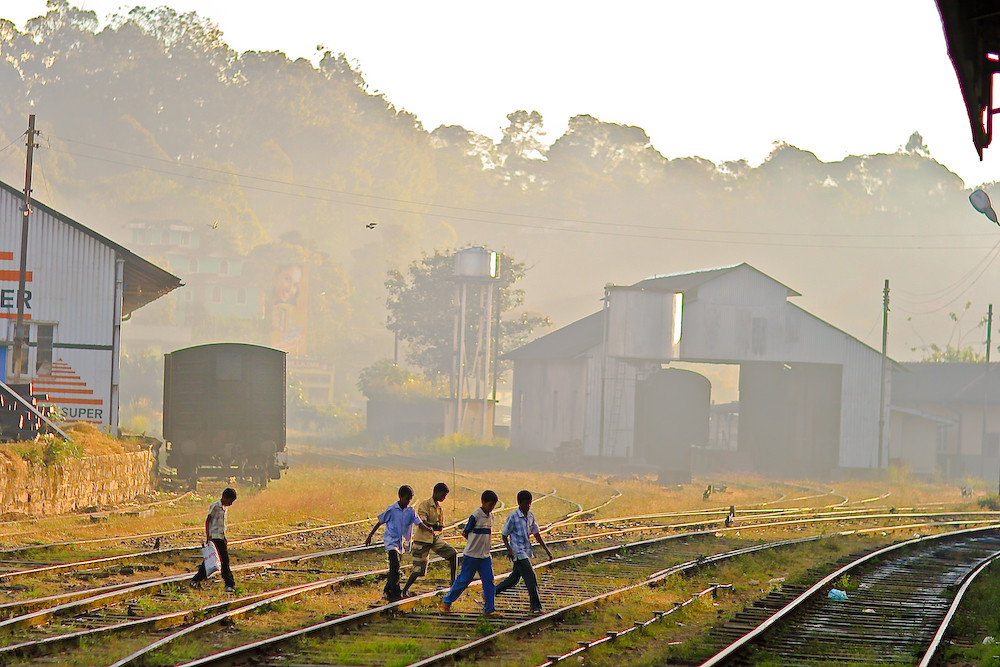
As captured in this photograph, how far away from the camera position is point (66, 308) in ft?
108

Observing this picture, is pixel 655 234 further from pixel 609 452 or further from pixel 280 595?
pixel 280 595

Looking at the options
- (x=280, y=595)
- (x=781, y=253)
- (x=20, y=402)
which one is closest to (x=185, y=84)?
(x=781, y=253)

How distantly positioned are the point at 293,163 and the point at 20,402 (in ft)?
458

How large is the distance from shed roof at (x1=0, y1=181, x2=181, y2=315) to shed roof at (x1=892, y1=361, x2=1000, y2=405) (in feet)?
133

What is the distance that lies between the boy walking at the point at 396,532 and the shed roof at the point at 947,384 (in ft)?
171

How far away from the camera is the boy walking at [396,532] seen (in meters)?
12.8

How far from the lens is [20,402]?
82.6 feet

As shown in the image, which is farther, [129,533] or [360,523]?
[360,523]

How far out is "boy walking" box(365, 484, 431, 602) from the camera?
12.8 metres

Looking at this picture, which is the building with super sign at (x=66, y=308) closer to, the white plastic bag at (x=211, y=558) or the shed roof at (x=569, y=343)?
the shed roof at (x=569, y=343)

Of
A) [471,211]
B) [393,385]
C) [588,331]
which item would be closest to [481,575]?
[588,331]

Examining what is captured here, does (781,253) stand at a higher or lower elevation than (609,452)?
higher

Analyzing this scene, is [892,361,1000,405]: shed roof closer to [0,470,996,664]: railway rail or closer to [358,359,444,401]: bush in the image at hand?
[358,359,444,401]: bush

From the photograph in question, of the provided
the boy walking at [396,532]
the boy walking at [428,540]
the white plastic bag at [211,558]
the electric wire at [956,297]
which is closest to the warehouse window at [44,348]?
the white plastic bag at [211,558]
